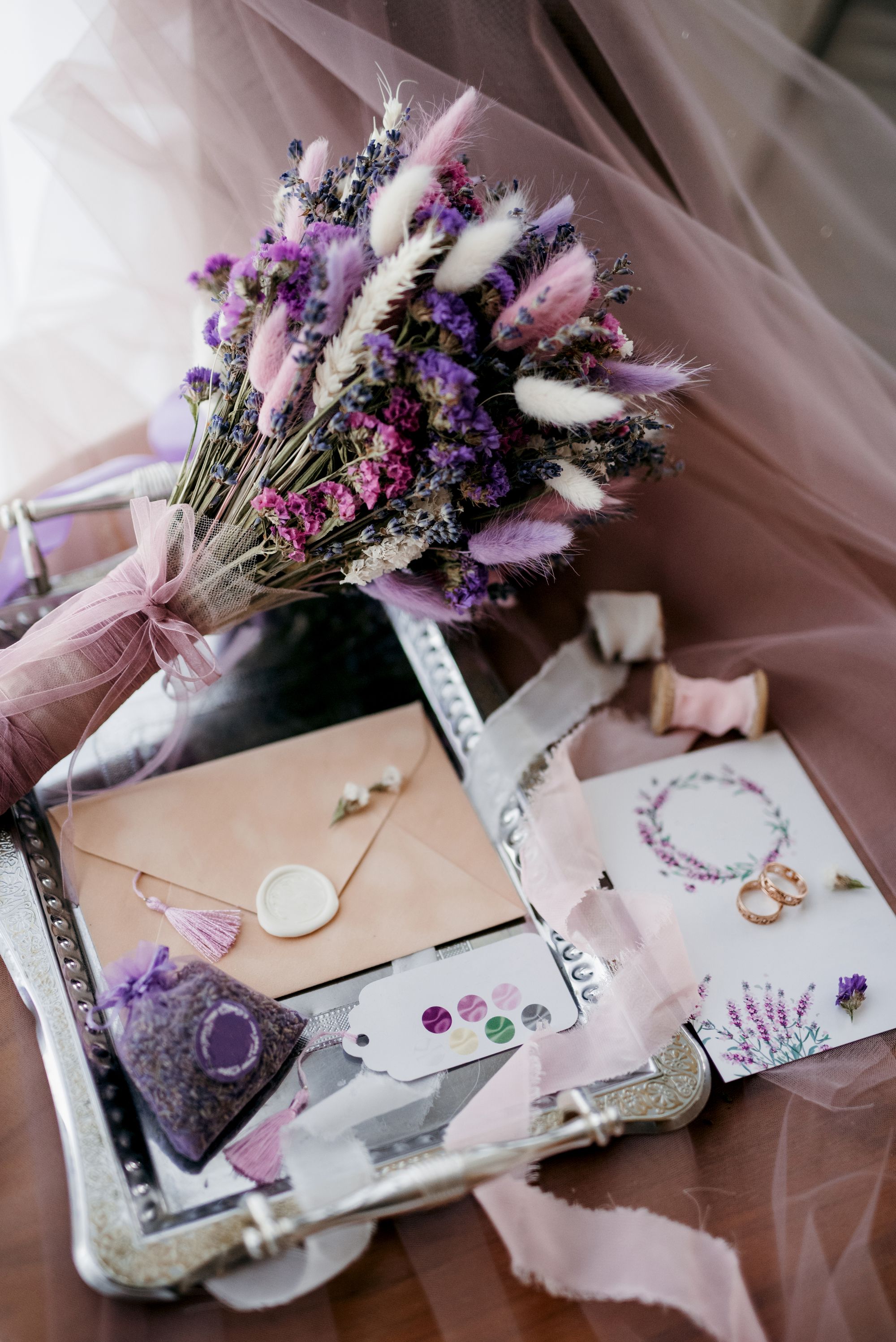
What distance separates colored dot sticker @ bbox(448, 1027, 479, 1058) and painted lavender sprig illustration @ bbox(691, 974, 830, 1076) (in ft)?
0.55

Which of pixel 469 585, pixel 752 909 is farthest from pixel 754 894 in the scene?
pixel 469 585

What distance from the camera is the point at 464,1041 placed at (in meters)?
0.65

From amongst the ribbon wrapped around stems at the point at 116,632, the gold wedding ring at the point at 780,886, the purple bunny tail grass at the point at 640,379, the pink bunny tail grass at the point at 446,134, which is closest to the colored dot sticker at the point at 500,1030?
the gold wedding ring at the point at 780,886

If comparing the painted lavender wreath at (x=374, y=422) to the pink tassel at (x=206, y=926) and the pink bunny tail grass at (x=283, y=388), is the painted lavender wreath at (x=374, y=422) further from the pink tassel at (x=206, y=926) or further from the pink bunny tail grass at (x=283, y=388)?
the pink tassel at (x=206, y=926)

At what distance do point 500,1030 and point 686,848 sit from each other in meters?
0.24

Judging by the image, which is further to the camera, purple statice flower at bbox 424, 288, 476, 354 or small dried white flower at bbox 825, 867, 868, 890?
small dried white flower at bbox 825, 867, 868, 890

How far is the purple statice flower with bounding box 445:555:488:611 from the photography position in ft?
2.35

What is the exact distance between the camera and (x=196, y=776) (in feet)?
2.60

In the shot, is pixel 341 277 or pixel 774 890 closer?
pixel 341 277

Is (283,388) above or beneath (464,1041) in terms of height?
above

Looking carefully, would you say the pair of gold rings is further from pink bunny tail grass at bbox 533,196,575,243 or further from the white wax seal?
pink bunny tail grass at bbox 533,196,575,243

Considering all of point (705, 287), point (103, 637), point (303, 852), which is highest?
point (705, 287)

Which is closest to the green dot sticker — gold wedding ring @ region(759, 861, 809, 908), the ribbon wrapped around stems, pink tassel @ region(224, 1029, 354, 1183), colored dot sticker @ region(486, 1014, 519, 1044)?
colored dot sticker @ region(486, 1014, 519, 1044)

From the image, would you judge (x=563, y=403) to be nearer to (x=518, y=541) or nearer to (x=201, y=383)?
(x=518, y=541)
